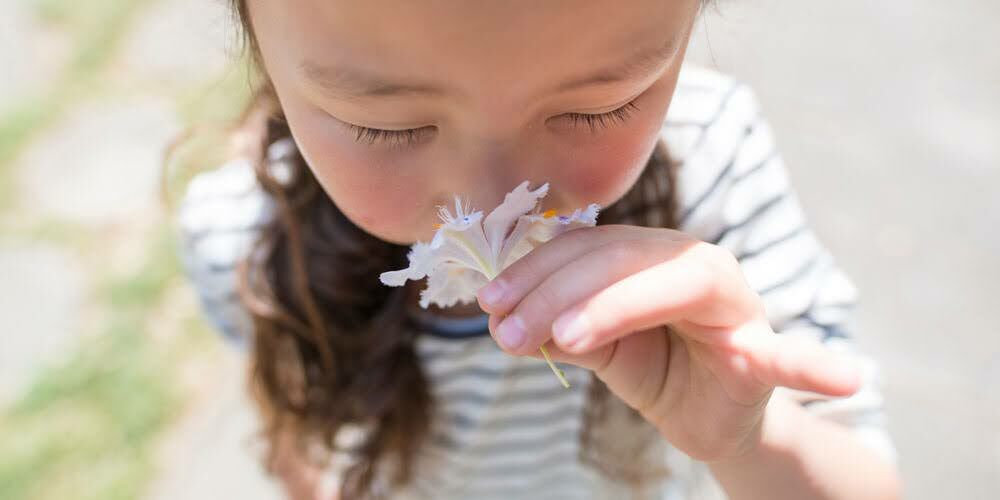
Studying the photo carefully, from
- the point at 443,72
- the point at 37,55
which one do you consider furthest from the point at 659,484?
the point at 37,55

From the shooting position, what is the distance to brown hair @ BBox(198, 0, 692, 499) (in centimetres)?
160

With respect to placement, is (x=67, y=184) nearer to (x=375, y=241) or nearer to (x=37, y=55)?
(x=37, y=55)

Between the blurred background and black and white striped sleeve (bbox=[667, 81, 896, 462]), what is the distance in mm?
651

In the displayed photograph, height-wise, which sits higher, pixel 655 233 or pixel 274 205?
pixel 274 205

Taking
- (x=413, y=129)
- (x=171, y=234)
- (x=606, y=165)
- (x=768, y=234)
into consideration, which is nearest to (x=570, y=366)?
(x=768, y=234)

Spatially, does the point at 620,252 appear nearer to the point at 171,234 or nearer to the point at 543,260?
the point at 543,260

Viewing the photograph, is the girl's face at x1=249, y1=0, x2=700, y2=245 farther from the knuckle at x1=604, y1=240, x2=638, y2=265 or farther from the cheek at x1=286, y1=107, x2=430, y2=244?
the knuckle at x1=604, y1=240, x2=638, y2=265

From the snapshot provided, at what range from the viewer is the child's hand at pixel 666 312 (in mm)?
986

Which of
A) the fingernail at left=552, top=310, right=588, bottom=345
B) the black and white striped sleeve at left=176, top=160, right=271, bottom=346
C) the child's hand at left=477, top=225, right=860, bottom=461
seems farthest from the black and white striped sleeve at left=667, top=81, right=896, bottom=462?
the black and white striped sleeve at left=176, top=160, right=271, bottom=346

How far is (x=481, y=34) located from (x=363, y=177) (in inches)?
11.4

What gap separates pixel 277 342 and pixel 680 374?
84 cm

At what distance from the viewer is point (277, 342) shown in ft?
5.69

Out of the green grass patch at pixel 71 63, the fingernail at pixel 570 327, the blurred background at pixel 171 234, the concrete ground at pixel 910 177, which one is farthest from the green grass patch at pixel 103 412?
the fingernail at pixel 570 327

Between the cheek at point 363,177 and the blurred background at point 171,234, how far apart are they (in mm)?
1139
